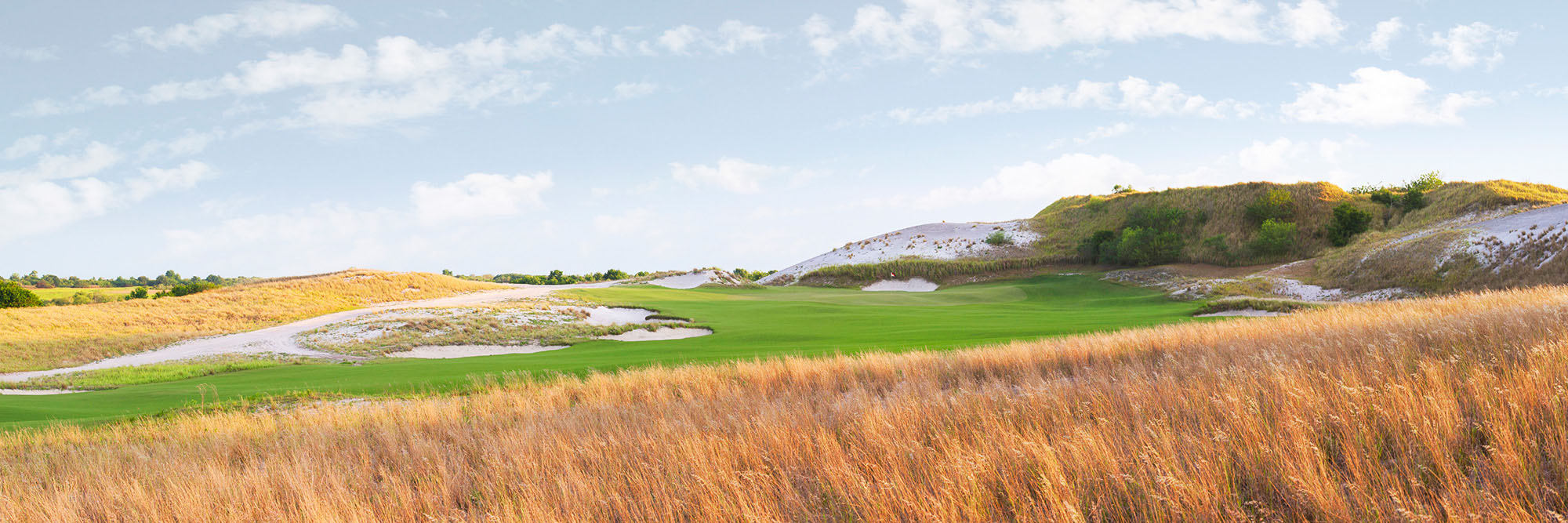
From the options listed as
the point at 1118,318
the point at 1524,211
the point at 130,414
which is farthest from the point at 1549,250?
the point at 130,414

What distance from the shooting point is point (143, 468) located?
255 inches

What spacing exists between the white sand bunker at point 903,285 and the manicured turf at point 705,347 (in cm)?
1340

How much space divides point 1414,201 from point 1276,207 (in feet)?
20.1

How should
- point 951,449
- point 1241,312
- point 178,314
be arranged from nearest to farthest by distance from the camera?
point 951,449, point 1241,312, point 178,314

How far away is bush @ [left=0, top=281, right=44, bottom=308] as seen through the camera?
3597 centimetres

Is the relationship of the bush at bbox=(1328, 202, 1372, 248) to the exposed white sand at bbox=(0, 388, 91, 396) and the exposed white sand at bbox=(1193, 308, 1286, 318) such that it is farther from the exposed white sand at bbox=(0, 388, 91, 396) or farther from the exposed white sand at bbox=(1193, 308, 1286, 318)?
the exposed white sand at bbox=(0, 388, 91, 396)

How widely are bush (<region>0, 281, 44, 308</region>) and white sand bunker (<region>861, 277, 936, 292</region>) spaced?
44639mm

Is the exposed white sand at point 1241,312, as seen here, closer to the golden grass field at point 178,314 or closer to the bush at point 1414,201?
the bush at point 1414,201

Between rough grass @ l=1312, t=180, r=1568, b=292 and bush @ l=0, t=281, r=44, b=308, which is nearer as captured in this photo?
rough grass @ l=1312, t=180, r=1568, b=292

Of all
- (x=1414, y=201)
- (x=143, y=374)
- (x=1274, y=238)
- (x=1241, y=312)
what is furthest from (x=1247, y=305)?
(x=143, y=374)

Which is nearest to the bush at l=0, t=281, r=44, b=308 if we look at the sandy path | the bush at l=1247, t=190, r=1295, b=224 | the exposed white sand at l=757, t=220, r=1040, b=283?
the sandy path

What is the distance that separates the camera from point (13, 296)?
36.5 meters

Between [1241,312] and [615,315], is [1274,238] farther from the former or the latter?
[615,315]

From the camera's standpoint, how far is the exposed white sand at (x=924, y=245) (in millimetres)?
50500
